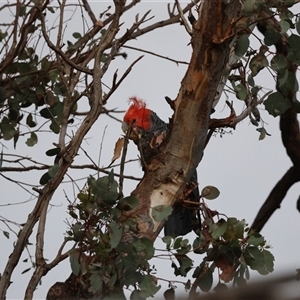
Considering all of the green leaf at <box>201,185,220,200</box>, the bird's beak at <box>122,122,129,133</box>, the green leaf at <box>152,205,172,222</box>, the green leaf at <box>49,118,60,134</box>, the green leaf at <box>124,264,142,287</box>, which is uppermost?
the green leaf at <box>49,118,60,134</box>

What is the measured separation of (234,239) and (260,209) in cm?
173

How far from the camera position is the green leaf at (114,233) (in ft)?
4.30

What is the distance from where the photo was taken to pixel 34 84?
2.03 metres

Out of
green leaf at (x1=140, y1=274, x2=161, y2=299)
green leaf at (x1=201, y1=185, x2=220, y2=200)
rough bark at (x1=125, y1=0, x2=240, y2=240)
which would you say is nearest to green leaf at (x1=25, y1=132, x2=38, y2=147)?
rough bark at (x1=125, y1=0, x2=240, y2=240)

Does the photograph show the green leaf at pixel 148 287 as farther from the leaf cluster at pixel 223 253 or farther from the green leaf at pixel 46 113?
the green leaf at pixel 46 113

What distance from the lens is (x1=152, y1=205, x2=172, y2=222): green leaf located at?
1.44 meters

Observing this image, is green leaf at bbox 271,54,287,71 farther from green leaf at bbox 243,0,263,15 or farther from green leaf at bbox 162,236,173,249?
green leaf at bbox 162,236,173,249

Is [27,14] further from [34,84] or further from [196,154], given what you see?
[196,154]

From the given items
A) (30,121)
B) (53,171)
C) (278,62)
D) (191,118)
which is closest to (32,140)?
(30,121)

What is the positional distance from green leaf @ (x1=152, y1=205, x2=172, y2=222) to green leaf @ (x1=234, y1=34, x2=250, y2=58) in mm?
419

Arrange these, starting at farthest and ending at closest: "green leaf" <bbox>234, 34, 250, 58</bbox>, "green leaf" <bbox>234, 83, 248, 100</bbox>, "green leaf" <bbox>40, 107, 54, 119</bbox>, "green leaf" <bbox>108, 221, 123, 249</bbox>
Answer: "green leaf" <bbox>40, 107, 54, 119</bbox>, "green leaf" <bbox>234, 83, 248, 100</bbox>, "green leaf" <bbox>234, 34, 250, 58</bbox>, "green leaf" <bbox>108, 221, 123, 249</bbox>

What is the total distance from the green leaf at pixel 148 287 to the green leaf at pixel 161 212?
0.14 m

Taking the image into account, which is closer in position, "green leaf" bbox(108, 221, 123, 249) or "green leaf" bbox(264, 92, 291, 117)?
"green leaf" bbox(108, 221, 123, 249)

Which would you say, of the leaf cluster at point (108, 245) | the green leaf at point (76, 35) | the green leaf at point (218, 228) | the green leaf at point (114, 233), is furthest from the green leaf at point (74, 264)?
the green leaf at point (76, 35)
